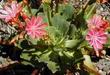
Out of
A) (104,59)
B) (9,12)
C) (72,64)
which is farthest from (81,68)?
(9,12)

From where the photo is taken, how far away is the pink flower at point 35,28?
194cm

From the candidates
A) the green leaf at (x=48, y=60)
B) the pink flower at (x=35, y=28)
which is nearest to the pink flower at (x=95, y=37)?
the pink flower at (x=35, y=28)

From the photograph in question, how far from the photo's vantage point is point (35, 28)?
6.44 feet

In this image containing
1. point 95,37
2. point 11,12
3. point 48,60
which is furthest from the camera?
point 48,60

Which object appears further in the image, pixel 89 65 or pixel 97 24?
pixel 89 65

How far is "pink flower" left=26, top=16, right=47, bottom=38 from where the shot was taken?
1.94 metres

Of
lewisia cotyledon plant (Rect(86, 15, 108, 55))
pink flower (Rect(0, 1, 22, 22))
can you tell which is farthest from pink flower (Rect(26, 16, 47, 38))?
lewisia cotyledon plant (Rect(86, 15, 108, 55))

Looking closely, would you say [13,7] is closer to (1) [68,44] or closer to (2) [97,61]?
(1) [68,44]

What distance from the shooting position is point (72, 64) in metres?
2.36

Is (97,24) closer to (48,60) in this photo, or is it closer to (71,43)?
(71,43)

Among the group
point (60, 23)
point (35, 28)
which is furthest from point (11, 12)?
point (60, 23)

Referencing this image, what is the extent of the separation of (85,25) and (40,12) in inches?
14.7

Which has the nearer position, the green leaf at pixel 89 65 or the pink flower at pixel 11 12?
the pink flower at pixel 11 12

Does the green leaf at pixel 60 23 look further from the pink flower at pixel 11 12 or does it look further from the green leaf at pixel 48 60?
the pink flower at pixel 11 12
